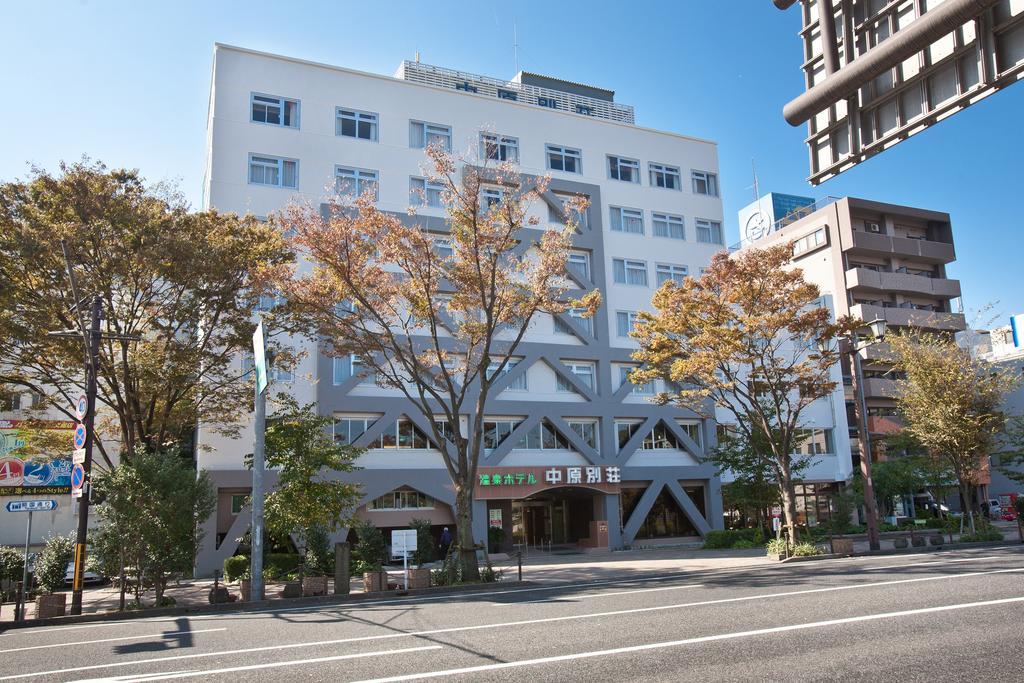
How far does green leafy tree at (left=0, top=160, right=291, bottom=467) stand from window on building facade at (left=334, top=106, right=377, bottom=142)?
11.6 m

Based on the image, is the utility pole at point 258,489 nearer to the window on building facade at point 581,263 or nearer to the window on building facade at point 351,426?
the window on building facade at point 351,426

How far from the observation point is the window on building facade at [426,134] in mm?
36594

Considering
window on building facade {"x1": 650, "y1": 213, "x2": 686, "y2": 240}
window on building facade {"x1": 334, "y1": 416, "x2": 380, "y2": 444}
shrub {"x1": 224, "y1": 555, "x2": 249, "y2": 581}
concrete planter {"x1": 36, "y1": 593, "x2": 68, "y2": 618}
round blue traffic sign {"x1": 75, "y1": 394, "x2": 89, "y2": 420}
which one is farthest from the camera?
window on building facade {"x1": 650, "y1": 213, "x2": 686, "y2": 240}

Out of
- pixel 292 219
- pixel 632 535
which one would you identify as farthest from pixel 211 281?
pixel 632 535

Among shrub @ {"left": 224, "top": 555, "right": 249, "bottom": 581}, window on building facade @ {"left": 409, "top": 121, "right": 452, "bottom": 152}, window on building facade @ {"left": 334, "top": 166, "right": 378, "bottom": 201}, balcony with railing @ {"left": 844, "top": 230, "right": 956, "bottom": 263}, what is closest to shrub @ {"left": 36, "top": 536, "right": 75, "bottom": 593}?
shrub @ {"left": 224, "top": 555, "right": 249, "bottom": 581}

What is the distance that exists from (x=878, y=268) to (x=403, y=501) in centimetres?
3727

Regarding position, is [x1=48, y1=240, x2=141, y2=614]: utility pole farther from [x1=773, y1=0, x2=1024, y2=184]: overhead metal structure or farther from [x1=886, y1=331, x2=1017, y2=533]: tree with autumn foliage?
[x1=886, y1=331, x2=1017, y2=533]: tree with autumn foliage

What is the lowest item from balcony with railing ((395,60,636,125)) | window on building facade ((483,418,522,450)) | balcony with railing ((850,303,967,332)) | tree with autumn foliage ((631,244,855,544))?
window on building facade ((483,418,522,450))

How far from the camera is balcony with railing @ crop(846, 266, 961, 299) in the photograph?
49.4 meters

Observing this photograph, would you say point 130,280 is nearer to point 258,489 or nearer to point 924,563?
point 258,489

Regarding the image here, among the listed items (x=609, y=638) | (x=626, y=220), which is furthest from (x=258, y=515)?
(x=626, y=220)

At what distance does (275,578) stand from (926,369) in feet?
81.8

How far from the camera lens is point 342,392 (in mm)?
32281

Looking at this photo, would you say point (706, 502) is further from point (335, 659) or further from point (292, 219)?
point (335, 659)
